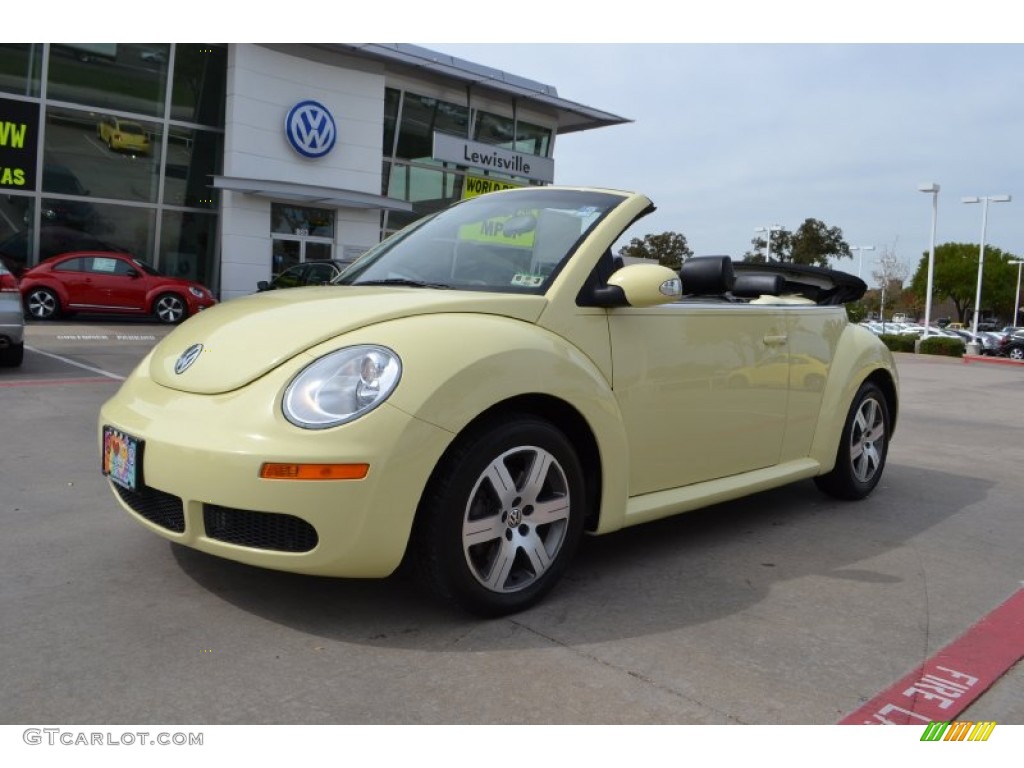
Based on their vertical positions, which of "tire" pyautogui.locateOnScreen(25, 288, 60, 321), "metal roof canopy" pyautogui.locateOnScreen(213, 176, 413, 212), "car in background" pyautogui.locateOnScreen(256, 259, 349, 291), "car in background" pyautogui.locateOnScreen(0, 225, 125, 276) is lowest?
"tire" pyautogui.locateOnScreen(25, 288, 60, 321)

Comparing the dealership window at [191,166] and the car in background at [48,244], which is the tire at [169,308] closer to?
the car in background at [48,244]

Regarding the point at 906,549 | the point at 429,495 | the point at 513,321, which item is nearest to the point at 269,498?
the point at 429,495

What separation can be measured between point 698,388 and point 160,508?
2130 millimetres

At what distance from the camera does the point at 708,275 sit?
3.79 m

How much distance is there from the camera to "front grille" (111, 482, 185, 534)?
284 centimetres

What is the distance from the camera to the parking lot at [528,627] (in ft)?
7.97

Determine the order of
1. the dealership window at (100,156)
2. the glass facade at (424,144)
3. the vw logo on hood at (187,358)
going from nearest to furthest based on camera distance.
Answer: the vw logo on hood at (187,358), the dealership window at (100,156), the glass facade at (424,144)

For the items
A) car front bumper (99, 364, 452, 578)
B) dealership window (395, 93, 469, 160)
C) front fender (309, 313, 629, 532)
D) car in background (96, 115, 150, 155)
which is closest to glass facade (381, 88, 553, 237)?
dealership window (395, 93, 469, 160)

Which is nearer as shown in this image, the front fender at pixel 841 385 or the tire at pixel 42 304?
the front fender at pixel 841 385

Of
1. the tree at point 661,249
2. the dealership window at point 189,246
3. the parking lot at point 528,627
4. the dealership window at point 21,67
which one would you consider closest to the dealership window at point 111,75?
the dealership window at point 21,67

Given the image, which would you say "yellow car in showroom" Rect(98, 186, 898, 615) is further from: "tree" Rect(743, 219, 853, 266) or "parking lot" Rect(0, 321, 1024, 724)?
"tree" Rect(743, 219, 853, 266)

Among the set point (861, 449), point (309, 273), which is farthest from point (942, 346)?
point (861, 449)

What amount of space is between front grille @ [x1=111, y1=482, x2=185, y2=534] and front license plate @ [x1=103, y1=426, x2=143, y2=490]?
1.6 inches
